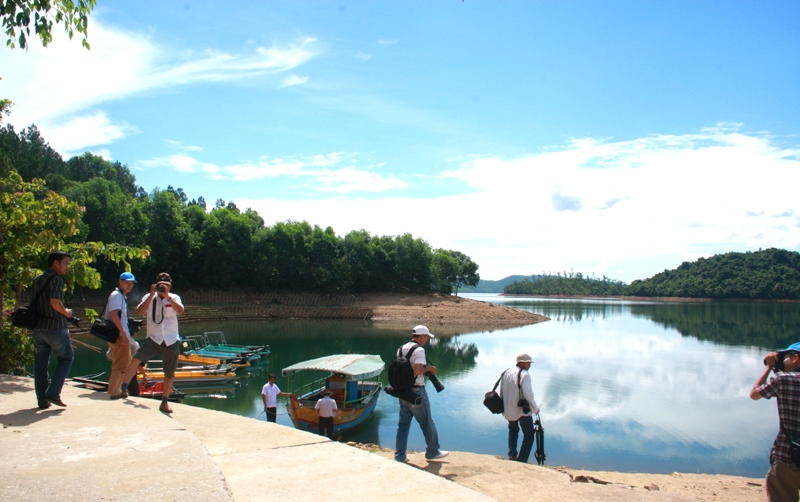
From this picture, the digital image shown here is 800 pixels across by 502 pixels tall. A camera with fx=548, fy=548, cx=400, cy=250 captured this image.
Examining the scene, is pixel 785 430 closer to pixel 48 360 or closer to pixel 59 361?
pixel 59 361

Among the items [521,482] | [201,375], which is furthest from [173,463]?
[201,375]

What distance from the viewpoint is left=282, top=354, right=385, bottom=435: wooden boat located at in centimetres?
1534

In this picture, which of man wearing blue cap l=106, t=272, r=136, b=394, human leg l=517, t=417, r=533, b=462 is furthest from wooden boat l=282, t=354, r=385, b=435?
man wearing blue cap l=106, t=272, r=136, b=394

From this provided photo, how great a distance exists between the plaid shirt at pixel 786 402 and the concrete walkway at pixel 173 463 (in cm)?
299

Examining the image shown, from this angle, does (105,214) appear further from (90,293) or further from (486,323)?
(486,323)

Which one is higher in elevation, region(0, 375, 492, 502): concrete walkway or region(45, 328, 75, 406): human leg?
region(45, 328, 75, 406): human leg

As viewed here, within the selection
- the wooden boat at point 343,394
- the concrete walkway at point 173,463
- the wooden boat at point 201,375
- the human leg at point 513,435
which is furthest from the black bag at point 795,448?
the wooden boat at point 201,375

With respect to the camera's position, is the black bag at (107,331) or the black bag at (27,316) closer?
the black bag at (27,316)

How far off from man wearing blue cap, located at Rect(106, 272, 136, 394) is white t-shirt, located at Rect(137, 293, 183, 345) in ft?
1.31

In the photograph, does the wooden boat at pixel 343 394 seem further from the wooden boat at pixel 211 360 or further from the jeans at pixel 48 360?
the jeans at pixel 48 360

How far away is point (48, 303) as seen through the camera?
6117mm

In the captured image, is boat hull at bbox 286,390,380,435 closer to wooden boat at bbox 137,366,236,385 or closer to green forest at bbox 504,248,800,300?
wooden boat at bbox 137,366,236,385

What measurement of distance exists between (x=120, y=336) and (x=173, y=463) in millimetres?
3532

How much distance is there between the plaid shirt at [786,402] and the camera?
503 cm
